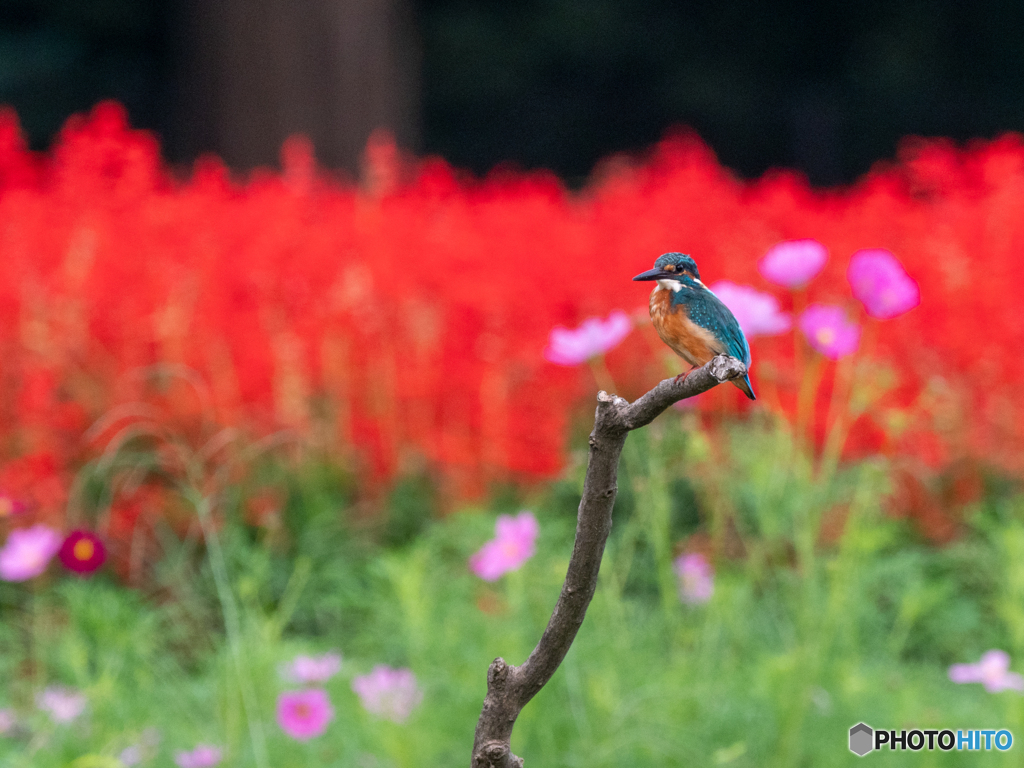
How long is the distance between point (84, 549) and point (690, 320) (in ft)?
3.41

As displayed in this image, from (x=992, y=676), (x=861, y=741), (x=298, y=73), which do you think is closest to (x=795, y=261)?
(x=861, y=741)

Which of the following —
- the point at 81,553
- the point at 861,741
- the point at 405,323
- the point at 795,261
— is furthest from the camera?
the point at 405,323

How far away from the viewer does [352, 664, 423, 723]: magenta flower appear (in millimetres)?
1952

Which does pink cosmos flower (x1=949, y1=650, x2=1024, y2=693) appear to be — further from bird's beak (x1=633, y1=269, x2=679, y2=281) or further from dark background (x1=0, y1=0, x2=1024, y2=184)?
dark background (x1=0, y1=0, x2=1024, y2=184)

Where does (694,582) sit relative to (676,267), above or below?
Answer: above

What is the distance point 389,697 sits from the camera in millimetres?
1964

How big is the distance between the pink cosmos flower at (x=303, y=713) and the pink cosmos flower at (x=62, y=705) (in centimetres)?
56

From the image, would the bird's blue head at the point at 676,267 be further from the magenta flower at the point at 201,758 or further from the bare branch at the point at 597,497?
the magenta flower at the point at 201,758

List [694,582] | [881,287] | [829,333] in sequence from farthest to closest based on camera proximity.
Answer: [694,582] → [829,333] → [881,287]

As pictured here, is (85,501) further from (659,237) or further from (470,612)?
(659,237)

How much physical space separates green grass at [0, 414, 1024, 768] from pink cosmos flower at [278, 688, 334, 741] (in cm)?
10

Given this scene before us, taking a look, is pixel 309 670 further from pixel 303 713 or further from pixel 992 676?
pixel 992 676

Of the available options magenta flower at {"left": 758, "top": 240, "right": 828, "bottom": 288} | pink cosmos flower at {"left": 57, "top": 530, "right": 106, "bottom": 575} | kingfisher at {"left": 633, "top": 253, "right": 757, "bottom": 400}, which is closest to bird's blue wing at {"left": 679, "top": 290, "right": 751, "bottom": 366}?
kingfisher at {"left": 633, "top": 253, "right": 757, "bottom": 400}

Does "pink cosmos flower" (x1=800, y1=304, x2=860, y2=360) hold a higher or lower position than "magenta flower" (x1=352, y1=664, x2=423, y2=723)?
lower
